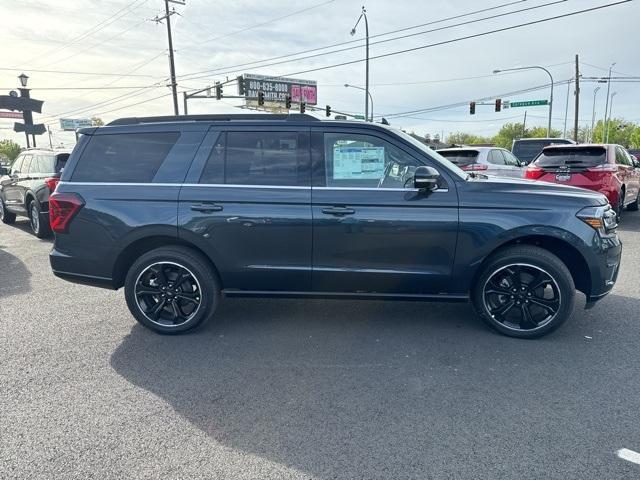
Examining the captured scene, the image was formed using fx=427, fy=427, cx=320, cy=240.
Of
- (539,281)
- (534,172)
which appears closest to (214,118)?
(539,281)

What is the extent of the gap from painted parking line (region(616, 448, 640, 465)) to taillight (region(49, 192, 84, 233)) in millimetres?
4416

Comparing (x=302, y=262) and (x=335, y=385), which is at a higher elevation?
(x=302, y=262)

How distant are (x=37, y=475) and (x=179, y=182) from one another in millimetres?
2387

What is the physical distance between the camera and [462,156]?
34.3 feet

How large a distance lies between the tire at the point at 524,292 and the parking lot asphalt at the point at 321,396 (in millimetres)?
168

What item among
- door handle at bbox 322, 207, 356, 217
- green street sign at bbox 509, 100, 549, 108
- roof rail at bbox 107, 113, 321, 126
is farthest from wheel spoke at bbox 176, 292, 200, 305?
green street sign at bbox 509, 100, 549, 108

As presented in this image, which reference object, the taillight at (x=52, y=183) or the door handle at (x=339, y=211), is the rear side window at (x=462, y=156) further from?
the taillight at (x=52, y=183)

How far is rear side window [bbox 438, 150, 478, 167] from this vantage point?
33.8ft

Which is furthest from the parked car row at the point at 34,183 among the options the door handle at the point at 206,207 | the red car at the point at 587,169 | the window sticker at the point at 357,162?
the red car at the point at 587,169

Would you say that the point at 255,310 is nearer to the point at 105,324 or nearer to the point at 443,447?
the point at 105,324

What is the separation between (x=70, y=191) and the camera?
3.95m

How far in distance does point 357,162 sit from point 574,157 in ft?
23.3

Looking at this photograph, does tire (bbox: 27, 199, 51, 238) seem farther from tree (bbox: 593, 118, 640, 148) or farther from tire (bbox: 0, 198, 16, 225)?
tree (bbox: 593, 118, 640, 148)

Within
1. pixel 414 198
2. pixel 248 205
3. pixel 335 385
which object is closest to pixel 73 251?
pixel 248 205
